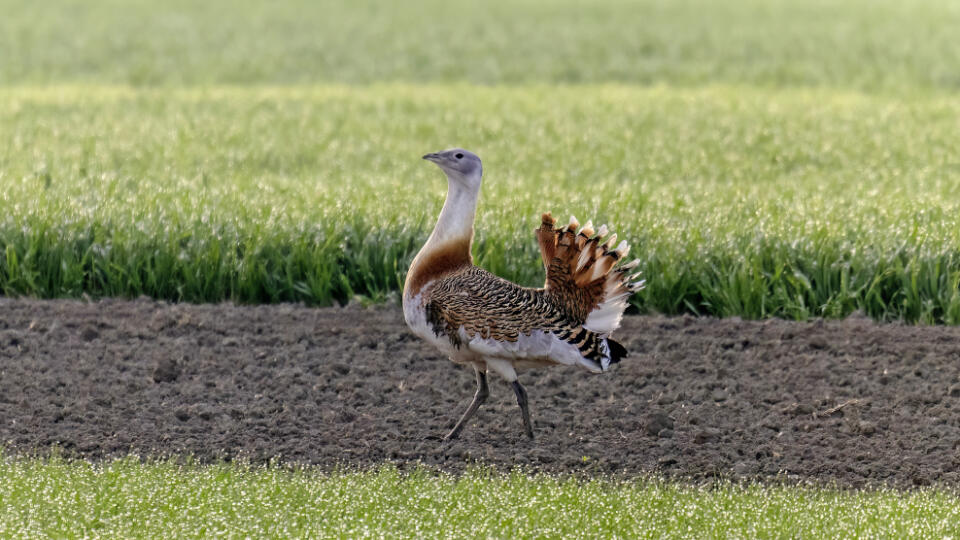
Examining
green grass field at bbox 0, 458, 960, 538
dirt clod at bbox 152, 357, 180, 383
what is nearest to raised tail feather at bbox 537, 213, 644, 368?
green grass field at bbox 0, 458, 960, 538

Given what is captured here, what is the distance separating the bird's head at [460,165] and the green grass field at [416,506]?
129cm

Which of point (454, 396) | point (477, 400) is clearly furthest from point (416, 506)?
point (454, 396)

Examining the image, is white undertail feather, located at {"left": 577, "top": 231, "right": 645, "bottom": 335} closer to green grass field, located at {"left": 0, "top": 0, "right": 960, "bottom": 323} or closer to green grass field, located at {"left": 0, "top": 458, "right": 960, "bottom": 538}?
green grass field, located at {"left": 0, "top": 458, "right": 960, "bottom": 538}

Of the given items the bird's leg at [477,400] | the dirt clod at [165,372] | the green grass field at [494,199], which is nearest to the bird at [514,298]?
the bird's leg at [477,400]

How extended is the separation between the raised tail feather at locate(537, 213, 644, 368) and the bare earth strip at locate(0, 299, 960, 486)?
678 millimetres

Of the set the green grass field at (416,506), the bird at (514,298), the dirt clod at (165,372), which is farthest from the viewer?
the dirt clod at (165,372)

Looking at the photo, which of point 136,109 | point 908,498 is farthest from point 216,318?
point 136,109

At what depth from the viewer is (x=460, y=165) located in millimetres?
5523

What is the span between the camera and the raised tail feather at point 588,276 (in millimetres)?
5457

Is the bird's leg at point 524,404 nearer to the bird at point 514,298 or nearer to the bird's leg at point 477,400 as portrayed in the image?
the bird at point 514,298

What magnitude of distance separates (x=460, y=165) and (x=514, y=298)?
629 mm

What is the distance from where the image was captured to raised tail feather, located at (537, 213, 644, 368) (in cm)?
546

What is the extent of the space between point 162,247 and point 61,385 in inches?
81.8

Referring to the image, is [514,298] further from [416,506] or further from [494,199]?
[494,199]
